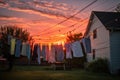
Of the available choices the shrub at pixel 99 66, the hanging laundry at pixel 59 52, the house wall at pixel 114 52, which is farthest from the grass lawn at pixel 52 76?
the hanging laundry at pixel 59 52

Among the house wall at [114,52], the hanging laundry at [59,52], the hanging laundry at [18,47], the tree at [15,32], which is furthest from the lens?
the tree at [15,32]

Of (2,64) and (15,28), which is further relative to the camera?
(15,28)

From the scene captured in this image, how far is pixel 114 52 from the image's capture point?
25531mm

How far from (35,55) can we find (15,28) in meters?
34.4

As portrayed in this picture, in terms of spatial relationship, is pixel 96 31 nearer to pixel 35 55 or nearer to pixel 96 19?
pixel 96 19

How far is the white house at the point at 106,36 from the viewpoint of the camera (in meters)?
25.5

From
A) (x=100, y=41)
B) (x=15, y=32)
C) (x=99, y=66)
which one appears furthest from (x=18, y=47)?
(x=15, y=32)

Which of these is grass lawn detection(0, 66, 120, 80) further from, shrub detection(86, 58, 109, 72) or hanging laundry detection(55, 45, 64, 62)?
hanging laundry detection(55, 45, 64, 62)

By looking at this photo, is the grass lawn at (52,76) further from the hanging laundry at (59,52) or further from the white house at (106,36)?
the white house at (106,36)

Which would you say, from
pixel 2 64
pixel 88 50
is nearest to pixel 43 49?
pixel 88 50

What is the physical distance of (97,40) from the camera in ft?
97.3

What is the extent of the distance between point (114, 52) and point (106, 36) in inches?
88.2

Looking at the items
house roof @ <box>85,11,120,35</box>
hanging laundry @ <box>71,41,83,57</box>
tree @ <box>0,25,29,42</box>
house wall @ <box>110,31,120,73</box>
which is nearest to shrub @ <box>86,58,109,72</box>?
house wall @ <box>110,31,120,73</box>

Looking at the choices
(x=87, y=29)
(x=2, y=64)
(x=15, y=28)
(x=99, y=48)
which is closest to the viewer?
(x=99, y=48)
